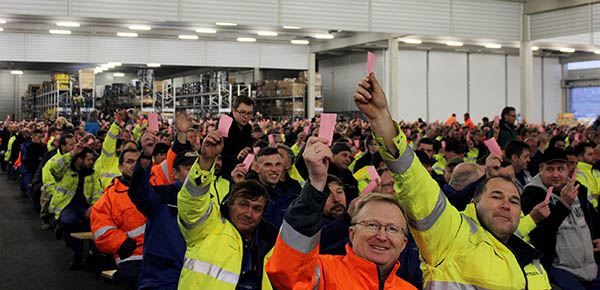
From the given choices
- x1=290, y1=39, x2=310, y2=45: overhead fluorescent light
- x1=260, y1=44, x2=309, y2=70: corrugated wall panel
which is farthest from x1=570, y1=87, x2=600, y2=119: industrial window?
x1=290, y1=39, x2=310, y2=45: overhead fluorescent light

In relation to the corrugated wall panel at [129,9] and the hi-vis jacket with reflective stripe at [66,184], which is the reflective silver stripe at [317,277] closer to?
the hi-vis jacket with reflective stripe at [66,184]

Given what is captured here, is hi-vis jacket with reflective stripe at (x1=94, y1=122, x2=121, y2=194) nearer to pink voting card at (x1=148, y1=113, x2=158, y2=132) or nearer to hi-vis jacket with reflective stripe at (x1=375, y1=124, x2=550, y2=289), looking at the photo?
pink voting card at (x1=148, y1=113, x2=158, y2=132)

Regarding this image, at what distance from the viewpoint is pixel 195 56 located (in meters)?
26.0

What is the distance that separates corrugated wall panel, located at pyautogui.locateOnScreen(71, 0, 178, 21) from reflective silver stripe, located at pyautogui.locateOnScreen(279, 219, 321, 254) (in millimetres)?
13843

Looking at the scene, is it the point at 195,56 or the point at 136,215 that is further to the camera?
the point at 195,56

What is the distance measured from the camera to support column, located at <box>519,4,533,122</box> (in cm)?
2094

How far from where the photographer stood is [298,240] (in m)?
2.22

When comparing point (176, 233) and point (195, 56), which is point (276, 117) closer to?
point (195, 56)

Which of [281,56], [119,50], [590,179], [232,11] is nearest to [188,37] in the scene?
[119,50]

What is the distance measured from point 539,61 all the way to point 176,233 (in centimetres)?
3612

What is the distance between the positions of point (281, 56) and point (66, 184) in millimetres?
18960

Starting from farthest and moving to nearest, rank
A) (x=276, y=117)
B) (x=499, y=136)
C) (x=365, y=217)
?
(x=276, y=117)
(x=499, y=136)
(x=365, y=217)

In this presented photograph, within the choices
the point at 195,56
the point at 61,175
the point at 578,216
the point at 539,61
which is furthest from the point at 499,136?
the point at 539,61

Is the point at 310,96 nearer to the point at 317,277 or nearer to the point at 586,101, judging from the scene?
the point at 586,101
